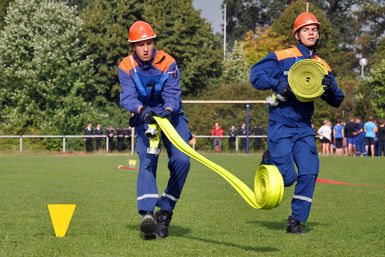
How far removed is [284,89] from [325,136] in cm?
2536

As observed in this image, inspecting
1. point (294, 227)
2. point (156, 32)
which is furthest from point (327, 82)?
point (156, 32)

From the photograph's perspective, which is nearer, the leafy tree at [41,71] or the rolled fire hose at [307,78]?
the rolled fire hose at [307,78]

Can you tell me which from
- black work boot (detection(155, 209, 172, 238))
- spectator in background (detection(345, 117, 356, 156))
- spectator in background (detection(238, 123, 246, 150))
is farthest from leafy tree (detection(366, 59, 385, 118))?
black work boot (detection(155, 209, 172, 238))

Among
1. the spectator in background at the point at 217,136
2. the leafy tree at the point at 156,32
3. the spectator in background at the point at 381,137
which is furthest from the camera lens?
the leafy tree at the point at 156,32

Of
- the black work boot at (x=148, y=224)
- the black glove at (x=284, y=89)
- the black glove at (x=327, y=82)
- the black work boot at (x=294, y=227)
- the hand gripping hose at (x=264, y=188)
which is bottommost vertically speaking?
the black work boot at (x=294, y=227)

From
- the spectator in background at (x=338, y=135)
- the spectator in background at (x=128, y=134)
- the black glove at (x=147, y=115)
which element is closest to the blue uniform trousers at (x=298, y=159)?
the black glove at (x=147, y=115)

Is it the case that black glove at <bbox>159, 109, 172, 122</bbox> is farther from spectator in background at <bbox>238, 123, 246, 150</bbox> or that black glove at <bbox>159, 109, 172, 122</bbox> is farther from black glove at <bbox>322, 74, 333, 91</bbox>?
spectator in background at <bbox>238, 123, 246, 150</bbox>

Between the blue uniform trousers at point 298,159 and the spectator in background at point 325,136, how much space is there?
2472 cm

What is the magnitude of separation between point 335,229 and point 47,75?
32999mm

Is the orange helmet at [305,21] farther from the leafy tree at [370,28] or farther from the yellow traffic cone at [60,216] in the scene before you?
the leafy tree at [370,28]

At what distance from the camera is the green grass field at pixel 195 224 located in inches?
247

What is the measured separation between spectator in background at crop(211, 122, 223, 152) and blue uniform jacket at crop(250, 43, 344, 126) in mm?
23988

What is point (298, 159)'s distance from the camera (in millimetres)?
7430

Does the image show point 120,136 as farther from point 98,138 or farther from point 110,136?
point 98,138
